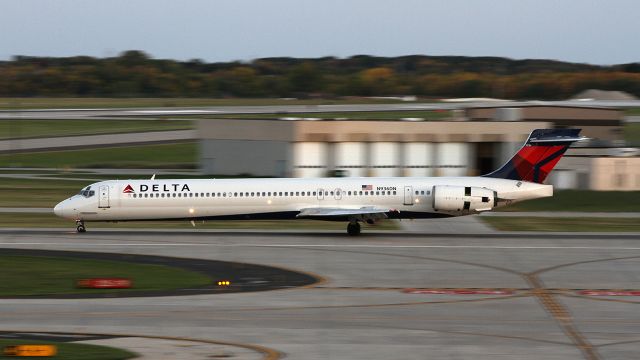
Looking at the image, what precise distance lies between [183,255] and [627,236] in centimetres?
1987

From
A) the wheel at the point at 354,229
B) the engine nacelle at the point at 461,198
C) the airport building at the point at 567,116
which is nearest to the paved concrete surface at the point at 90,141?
the airport building at the point at 567,116

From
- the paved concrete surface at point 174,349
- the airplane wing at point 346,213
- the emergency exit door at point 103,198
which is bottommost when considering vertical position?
the paved concrete surface at point 174,349

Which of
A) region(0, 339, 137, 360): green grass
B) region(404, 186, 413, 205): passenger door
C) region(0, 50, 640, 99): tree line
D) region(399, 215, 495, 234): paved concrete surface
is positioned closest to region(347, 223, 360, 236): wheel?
region(404, 186, 413, 205): passenger door

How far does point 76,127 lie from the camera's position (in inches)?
4247

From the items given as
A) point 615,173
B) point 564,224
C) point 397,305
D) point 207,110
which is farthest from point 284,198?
point 207,110

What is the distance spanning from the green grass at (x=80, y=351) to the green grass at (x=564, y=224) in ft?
89.8

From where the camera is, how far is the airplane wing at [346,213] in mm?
41844

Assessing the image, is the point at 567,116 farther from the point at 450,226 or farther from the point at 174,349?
the point at 174,349

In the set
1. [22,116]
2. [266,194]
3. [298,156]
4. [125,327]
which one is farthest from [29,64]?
[125,327]

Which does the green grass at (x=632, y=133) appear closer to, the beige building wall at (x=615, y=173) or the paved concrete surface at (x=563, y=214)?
the beige building wall at (x=615, y=173)

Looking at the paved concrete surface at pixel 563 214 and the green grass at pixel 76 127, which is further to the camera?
the green grass at pixel 76 127

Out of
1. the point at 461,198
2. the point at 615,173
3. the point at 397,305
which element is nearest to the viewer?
the point at 397,305

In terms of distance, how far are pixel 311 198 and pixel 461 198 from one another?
21.4 ft

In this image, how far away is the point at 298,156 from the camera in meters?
65.6
